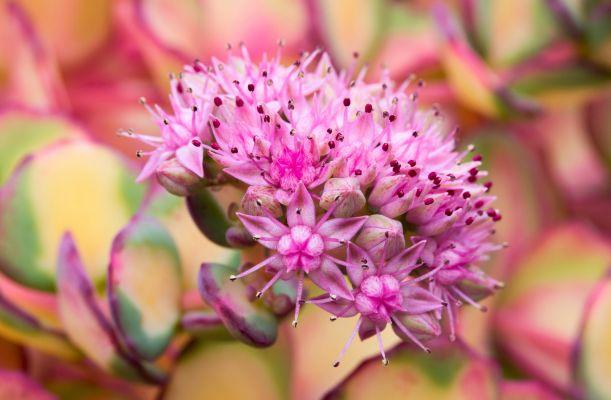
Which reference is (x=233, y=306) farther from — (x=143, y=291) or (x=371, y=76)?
(x=371, y=76)

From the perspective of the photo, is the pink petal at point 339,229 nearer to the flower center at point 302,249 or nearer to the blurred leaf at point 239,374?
the flower center at point 302,249

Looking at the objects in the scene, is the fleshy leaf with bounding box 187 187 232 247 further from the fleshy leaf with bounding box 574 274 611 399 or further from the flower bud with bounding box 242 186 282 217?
the fleshy leaf with bounding box 574 274 611 399

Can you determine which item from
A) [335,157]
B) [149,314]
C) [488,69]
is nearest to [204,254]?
[149,314]

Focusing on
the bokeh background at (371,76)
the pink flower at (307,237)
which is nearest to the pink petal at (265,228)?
the pink flower at (307,237)

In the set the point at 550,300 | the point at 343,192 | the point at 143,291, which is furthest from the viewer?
the point at 550,300

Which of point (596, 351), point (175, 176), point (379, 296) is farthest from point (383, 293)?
point (596, 351)

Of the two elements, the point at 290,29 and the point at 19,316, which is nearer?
the point at 19,316

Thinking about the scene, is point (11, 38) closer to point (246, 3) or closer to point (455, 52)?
point (246, 3)
